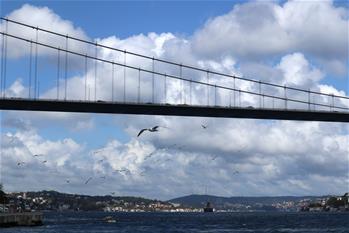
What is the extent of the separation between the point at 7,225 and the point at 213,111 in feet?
156

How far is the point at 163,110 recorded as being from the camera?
48844 millimetres

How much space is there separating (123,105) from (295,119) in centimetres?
1424

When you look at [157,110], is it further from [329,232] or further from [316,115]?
[329,232]

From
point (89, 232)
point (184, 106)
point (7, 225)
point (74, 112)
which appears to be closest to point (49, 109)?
point (74, 112)

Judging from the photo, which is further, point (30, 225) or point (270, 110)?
point (30, 225)

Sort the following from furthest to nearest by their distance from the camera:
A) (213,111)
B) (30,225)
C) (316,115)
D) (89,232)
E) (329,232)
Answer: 1. (30,225)
2. (89,232)
3. (329,232)
4. (316,115)
5. (213,111)

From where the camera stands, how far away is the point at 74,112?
47938 mm

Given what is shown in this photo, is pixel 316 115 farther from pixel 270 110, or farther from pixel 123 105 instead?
pixel 123 105

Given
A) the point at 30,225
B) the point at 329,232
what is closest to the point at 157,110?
the point at 329,232

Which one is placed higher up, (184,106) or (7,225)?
(184,106)

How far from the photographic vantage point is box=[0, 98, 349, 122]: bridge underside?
152 feet

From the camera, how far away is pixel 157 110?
48.7 m

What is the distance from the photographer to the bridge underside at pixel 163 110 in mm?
46469

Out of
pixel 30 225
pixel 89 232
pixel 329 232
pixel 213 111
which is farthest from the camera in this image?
pixel 30 225
